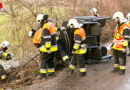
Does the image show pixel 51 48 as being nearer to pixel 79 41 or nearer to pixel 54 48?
pixel 54 48

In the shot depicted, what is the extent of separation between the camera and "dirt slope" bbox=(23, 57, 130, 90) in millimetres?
5387

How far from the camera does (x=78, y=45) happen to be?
230 inches

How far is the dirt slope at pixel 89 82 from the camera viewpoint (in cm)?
539

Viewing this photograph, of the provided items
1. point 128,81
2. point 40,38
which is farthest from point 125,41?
point 40,38

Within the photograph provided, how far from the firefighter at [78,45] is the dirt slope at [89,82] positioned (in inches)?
14.3

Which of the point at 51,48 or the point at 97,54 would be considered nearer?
the point at 51,48

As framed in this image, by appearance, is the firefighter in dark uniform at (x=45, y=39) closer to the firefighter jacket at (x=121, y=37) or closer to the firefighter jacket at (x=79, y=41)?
the firefighter jacket at (x=79, y=41)

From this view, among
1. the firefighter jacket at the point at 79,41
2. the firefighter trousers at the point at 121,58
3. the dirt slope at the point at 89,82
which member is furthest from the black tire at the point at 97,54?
the firefighter jacket at the point at 79,41

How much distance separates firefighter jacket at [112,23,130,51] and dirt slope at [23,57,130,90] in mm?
918

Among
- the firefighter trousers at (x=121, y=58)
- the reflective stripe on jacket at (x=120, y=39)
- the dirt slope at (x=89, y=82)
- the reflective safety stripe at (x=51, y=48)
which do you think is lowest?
the dirt slope at (x=89, y=82)

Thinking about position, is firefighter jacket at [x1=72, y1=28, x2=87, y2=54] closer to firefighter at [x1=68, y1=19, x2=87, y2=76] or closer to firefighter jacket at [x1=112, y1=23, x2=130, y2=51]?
firefighter at [x1=68, y1=19, x2=87, y2=76]

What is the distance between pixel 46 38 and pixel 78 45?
986mm

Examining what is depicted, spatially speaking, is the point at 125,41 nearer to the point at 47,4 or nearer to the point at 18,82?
the point at 18,82

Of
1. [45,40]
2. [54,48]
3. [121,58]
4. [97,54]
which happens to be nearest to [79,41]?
[54,48]
